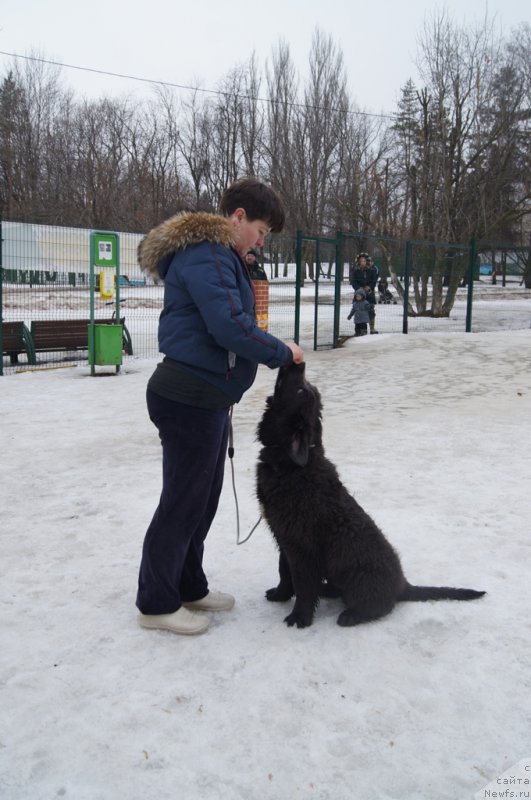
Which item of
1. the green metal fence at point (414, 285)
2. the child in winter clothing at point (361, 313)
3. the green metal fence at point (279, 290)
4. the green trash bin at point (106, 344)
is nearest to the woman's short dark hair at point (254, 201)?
the green metal fence at point (279, 290)

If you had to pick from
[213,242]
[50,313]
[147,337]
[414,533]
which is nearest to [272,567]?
[414,533]

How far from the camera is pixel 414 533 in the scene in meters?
3.76

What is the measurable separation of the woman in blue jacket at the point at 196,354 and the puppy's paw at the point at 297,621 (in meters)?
0.38

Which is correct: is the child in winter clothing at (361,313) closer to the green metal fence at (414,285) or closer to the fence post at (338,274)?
the green metal fence at (414,285)

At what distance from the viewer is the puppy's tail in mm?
2869

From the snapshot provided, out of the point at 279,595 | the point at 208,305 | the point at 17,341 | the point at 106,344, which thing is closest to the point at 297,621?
the point at 279,595

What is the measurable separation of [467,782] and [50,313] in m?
15.1

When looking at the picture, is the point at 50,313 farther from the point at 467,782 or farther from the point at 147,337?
the point at 467,782

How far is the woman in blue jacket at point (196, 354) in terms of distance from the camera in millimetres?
2320

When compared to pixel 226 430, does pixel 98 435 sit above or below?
below

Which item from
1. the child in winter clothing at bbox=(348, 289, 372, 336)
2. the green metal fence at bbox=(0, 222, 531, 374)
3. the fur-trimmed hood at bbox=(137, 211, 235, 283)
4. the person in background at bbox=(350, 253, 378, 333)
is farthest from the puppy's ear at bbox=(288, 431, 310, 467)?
the person in background at bbox=(350, 253, 378, 333)

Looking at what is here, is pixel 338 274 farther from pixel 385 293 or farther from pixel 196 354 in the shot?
pixel 196 354

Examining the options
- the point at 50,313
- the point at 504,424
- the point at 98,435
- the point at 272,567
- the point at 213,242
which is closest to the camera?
the point at 213,242

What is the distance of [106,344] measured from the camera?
31.4 ft
